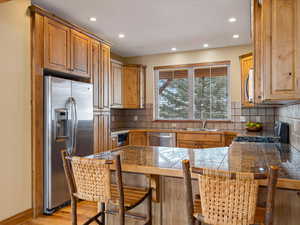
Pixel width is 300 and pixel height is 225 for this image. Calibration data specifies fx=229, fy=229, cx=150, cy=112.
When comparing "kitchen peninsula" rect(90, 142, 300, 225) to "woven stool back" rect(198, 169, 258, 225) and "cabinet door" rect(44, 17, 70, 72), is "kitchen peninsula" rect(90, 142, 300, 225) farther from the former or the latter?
"cabinet door" rect(44, 17, 70, 72)

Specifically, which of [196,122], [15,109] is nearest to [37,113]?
[15,109]

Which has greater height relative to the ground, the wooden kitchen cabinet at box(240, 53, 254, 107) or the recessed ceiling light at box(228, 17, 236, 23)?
the recessed ceiling light at box(228, 17, 236, 23)

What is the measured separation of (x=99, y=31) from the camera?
13.3 ft

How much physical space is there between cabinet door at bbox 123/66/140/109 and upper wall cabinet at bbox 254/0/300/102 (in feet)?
12.7

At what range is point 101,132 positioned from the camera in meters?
4.09

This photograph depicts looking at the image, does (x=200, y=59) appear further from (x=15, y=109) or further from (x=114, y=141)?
(x=15, y=109)

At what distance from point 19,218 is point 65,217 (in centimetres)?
52

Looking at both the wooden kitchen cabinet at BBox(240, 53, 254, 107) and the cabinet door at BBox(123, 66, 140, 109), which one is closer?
the wooden kitchen cabinet at BBox(240, 53, 254, 107)

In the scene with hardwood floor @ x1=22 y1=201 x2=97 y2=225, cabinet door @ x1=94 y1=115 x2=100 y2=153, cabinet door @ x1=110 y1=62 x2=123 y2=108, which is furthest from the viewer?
cabinet door @ x1=110 y1=62 x2=123 y2=108

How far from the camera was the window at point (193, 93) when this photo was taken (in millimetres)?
5129

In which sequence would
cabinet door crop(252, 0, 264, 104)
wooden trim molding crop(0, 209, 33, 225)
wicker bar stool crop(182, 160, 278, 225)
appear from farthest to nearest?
wooden trim molding crop(0, 209, 33, 225)
cabinet door crop(252, 0, 264, 104)
wicker bar stool crop(182, 160, 278, 225)

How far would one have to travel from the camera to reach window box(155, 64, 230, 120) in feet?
16.8

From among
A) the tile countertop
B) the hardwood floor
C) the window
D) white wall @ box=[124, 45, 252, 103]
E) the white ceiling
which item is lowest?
the hardwood floor

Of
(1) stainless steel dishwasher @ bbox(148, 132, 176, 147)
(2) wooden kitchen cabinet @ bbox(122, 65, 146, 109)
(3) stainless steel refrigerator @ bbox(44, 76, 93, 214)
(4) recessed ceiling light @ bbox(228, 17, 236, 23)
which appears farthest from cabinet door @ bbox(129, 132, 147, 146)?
(4) recessed ceiling light @ bbox(228, 17, 236, 23)
